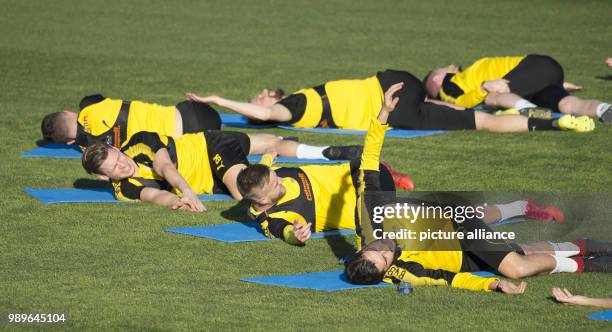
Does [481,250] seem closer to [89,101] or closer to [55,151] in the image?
[89,101]

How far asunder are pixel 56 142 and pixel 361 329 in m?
6.47

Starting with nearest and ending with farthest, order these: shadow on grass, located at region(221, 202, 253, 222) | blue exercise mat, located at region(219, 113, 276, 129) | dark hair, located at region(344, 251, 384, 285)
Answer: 1. dark hair, located at region(344, 251, 384, 285)
2. shadow on grass, located at region(221, 202, 253, 222)
3. blue exercise mat, located at region(219, 113, 276, 129)

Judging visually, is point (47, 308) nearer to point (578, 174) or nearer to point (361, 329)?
point (361, 329)

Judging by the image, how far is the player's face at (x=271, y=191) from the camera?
29.2ft

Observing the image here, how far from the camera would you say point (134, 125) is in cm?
1182

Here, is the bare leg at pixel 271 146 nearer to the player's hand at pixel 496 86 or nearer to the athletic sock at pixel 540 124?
the athletic sock at pixel 540 124

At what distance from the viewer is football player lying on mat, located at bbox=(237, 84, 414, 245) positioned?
8867 millimetres

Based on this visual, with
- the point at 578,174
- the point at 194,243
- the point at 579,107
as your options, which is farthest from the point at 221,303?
the point at 579,107

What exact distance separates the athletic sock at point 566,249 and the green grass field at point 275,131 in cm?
26

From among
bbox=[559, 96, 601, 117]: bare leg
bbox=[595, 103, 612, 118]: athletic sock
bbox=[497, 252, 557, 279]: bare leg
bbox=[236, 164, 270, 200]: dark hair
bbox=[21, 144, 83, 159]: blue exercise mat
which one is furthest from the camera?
bbox=[559, 96, 601, 117]: bare leg

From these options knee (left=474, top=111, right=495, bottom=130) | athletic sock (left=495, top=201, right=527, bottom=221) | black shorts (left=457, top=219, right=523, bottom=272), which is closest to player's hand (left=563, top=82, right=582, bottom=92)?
knee (left=474, top=111, right=495, bottom=130)

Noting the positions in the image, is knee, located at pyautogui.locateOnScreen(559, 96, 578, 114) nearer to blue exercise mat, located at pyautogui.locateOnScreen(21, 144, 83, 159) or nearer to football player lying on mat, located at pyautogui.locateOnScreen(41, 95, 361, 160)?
football player lying on mat, located at pyautogui.locateOnScreen(41, 95, 361, 160)

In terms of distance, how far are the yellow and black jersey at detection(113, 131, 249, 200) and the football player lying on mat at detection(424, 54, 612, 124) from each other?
4140 mm

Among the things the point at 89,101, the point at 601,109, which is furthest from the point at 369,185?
the point at 601,109
